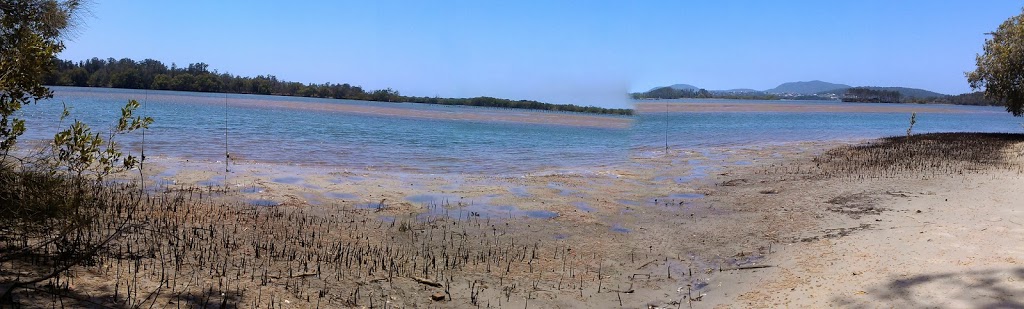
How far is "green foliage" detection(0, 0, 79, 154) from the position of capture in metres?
5.35

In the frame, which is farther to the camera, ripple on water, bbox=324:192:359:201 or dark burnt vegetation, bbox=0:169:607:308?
ripple on water, bbox=324:192:359:201

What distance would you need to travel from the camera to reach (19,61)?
5340mm

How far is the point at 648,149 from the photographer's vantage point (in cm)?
2853

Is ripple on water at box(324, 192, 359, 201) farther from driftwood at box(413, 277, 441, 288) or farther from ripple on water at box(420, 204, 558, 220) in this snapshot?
driftwood at box(413, 277, 441, 288)

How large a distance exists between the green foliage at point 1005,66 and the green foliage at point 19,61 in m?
35.0

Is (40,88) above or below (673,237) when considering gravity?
above

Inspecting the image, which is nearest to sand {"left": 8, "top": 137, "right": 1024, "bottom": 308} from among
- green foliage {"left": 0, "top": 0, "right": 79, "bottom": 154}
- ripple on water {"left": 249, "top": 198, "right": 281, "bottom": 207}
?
ripple on water {"left": 249, "top": 198, "right": 281, "bottom": 207}

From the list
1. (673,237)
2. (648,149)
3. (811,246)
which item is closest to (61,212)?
(673,237)

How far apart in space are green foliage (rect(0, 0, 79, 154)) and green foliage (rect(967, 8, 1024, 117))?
115 ft

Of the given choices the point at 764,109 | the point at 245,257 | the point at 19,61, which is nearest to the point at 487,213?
the point at 245,257

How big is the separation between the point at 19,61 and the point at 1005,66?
37299 mm

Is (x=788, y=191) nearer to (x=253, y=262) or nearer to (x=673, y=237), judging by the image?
(x=673, y=237)

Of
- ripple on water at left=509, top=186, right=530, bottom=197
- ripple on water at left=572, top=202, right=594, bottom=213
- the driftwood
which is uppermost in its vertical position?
ripple on water at left=509, top=186, right=530, bottom=197

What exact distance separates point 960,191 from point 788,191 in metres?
3.16
